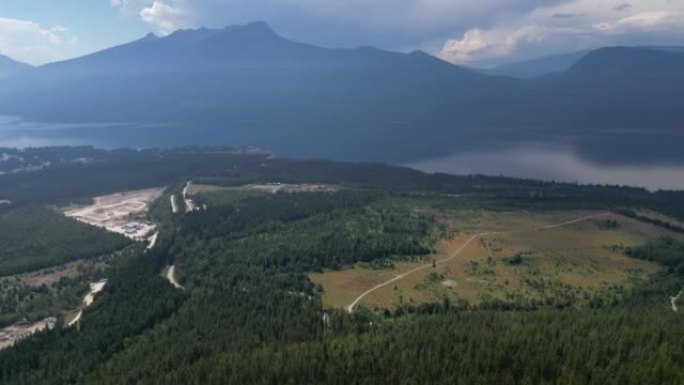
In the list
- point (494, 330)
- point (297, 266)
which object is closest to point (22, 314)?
point (297, 266)

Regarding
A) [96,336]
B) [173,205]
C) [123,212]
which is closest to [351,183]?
[173,205]

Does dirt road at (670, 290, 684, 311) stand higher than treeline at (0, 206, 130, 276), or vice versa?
dirt road at (670, 290, 684, 311)

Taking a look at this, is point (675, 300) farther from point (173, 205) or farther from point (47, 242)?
point (173, 205)

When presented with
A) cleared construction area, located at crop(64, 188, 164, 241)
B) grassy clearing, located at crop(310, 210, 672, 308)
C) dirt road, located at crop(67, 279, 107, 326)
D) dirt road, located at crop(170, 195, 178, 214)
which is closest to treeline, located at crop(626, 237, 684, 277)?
grassy clearing, located at crop(310, 210, 672, 308)

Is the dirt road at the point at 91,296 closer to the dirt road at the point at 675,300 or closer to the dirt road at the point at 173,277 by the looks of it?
the dirt road at the point at 173,277

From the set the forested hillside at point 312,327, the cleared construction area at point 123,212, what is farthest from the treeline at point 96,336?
the cleared construction area at point 123,212

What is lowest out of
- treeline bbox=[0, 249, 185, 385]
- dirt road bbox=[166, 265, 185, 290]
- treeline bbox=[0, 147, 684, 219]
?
treeline bbox=[0, 249, 185, 385]

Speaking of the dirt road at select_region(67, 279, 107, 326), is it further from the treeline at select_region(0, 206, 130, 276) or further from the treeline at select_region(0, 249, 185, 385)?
the treeline at select_region(0, 206, 130, 276)
